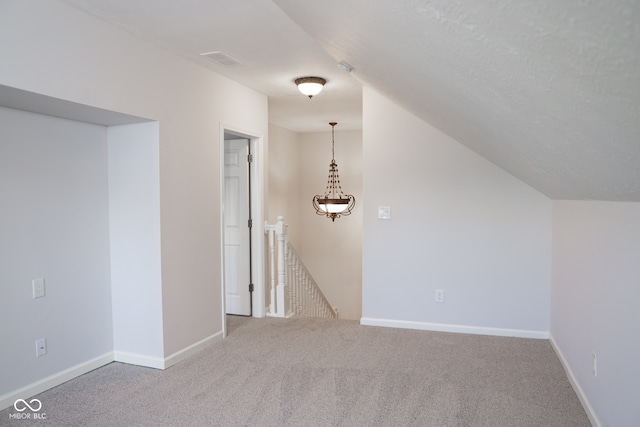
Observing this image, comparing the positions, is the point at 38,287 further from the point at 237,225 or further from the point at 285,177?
the point at 285,177

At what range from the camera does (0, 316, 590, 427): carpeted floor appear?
259 centimetres

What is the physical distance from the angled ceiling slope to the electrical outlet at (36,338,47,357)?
2622mm

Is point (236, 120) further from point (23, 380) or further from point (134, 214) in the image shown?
point (23, 380)

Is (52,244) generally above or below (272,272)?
above

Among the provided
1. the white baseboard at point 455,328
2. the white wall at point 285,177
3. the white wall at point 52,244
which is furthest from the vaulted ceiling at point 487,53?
the white wall at point 285,177

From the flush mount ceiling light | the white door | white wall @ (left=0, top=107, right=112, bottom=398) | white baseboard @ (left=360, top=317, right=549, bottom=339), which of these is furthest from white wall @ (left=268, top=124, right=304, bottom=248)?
white wall @ (left=0, top=107, right=112, bottom=398)

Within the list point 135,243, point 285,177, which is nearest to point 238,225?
point 135,243

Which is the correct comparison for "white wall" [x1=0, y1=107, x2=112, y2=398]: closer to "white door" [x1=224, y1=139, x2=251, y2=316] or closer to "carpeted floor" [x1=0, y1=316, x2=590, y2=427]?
"carpeted floor" [x1=0, y1=316, x2=590, y2=427]

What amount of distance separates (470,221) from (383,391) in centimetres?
190

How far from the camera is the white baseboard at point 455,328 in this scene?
4016 mm

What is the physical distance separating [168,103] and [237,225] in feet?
5.83

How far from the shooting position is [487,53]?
Result: 1.10 meters

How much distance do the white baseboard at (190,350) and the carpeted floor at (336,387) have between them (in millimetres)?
71

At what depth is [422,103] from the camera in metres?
2.88
